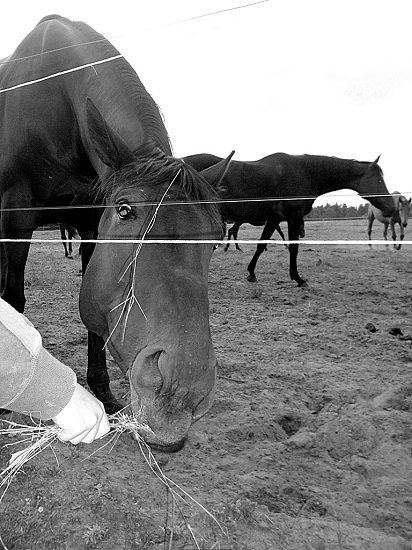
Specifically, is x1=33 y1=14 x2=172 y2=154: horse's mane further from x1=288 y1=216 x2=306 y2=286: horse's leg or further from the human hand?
x1=288 y1=216 x2=306 y2=286: horse's leg

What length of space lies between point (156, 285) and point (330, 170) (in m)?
6.64

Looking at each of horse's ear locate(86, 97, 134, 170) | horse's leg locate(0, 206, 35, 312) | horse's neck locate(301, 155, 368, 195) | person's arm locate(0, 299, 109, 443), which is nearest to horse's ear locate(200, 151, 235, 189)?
horse's ear locate(86, 97, 134, 170)

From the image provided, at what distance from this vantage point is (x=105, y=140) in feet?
5.57

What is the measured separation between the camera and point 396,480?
1.96 meters

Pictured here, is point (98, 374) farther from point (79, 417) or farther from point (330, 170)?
point (330, 170)

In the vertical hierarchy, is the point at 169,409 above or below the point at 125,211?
below

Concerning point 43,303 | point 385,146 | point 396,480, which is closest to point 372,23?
point 385,146

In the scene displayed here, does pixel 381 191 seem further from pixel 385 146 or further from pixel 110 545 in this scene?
pixel 110 545

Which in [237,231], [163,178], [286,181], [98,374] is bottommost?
[237,231]

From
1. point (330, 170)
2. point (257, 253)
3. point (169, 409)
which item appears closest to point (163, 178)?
point (169, 409)

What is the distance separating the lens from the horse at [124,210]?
1392 millimetres

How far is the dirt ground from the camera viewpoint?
1567 mm

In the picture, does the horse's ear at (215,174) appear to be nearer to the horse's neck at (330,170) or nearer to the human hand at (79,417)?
the human hand at (79,417)

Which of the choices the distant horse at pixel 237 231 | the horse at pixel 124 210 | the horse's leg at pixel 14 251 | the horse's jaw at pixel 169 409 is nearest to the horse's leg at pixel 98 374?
the horse at pixel 124 210
